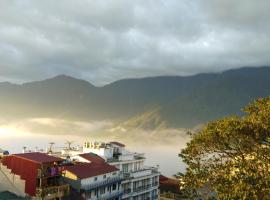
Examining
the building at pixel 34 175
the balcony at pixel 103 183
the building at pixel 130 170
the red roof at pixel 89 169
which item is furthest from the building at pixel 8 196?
the building at pixel 130 170

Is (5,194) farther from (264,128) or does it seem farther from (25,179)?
(264,128)

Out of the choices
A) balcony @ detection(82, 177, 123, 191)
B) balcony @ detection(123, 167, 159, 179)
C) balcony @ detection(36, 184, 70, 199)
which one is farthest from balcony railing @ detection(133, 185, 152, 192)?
balcony @ detection(36, 184, 70, 199)

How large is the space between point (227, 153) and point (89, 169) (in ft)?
199

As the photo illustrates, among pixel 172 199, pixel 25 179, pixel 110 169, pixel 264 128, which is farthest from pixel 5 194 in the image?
pixel 172 199

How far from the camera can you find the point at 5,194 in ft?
259

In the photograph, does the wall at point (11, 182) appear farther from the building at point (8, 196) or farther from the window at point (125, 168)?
the window at point (125, 168)

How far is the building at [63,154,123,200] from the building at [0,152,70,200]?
2.42 m

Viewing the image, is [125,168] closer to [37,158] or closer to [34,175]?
[37,158]

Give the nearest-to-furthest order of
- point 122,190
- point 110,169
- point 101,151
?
point 110,169
point 122,190
point 101,151

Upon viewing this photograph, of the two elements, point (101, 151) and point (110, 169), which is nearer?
point (110, 169)

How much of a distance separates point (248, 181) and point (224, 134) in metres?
5.28

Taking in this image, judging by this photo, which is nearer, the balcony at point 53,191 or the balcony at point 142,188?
the balcony at point 53,191

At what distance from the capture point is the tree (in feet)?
116

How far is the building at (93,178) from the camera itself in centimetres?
8838
